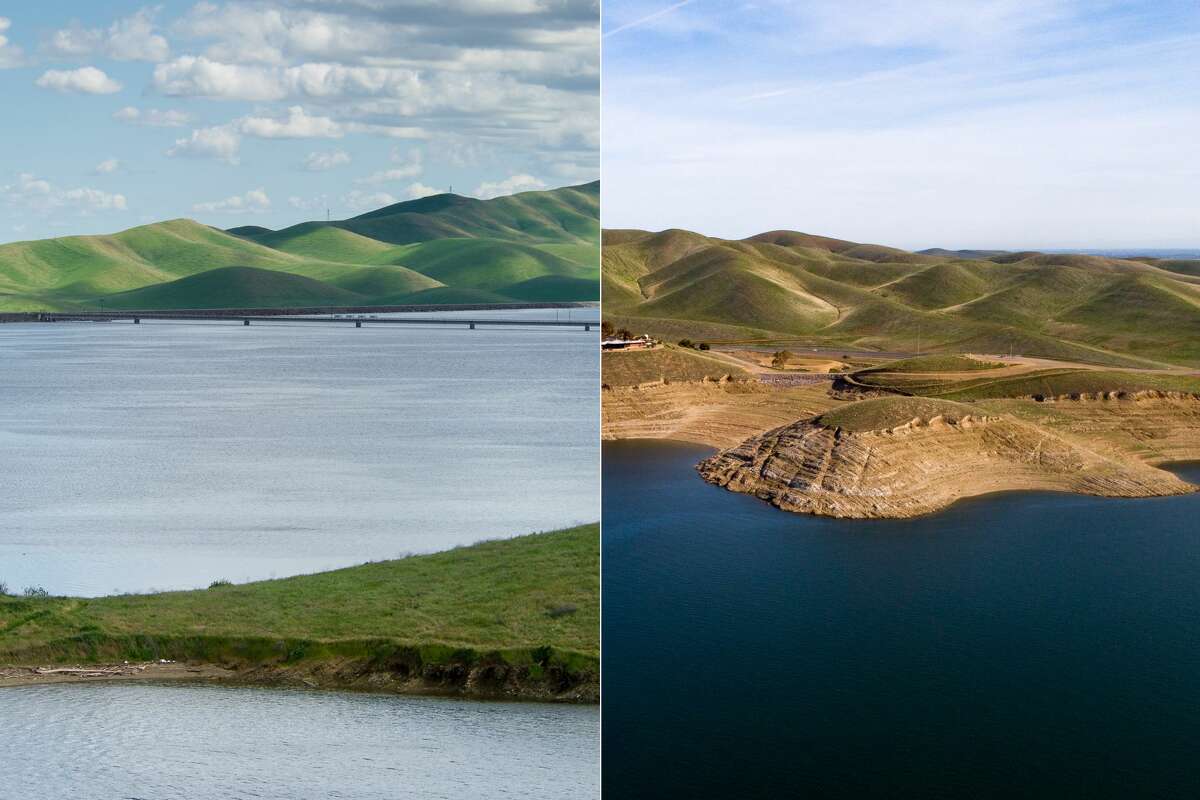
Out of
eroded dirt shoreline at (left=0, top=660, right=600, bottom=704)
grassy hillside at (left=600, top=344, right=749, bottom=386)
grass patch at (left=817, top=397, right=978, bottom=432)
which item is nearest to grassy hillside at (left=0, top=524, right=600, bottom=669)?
eroded dirt shoreline at (left=0, top=660, right=600, bottom=704)

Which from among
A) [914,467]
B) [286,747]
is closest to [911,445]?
[914,467]

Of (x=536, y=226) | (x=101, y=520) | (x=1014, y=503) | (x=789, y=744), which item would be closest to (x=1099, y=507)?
(x=1014, y=503)

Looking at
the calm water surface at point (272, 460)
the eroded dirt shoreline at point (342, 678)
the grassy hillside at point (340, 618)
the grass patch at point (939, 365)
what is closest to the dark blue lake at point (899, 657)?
the eroded dirt shoreline at point (342, 678)

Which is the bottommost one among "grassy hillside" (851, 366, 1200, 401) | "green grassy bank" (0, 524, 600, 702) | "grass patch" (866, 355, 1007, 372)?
"green grassy bank" (0, 524, 600, 702)

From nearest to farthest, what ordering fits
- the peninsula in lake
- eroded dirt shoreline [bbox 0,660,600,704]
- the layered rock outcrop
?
eroded dirt shoreline [bbox 0,660,600,704], the layered rock outcrop, the peninsula in lake

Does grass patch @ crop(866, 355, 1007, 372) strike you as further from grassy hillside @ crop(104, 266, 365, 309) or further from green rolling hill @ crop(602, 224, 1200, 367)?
grassy hillside @ crop(104, 266, 365, 309)

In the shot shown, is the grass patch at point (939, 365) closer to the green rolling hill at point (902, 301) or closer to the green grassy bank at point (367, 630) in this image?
the green rolling hill at point (902, 301)

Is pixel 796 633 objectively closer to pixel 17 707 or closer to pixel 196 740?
pixel 196 740
